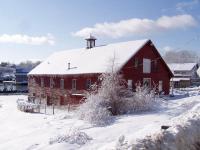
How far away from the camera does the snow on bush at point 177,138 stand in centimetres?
1001

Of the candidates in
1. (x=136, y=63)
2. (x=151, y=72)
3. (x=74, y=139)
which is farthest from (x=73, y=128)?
(x=151, y=72)

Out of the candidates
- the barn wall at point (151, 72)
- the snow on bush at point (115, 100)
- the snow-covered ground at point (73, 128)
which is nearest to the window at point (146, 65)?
the barn wall at point (151, 72)

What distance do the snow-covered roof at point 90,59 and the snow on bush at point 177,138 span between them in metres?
17.2

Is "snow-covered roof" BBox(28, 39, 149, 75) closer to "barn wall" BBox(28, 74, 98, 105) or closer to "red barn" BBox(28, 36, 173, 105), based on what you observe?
"red barn" BBox(28, 36, 173, 105)

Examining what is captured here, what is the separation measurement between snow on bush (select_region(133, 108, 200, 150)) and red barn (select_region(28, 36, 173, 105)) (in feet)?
59.3

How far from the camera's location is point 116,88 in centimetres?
2622

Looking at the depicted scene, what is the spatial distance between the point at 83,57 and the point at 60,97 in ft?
16.7

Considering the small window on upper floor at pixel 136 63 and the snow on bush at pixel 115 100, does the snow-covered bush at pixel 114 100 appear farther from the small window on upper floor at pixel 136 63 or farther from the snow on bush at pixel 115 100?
the small window on upper floor at pixel 136 63

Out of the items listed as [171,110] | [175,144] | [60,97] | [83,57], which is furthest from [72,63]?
[175,144]

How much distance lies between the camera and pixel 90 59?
3719cm

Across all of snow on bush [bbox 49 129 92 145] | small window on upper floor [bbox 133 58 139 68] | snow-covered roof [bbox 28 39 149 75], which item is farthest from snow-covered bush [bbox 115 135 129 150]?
small window on upper floor [bbox 133 58 139 68]

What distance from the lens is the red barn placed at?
33.3 m

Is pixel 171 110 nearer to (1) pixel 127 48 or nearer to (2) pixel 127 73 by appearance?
(2) pixel 127 73

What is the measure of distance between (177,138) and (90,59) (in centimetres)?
2659
